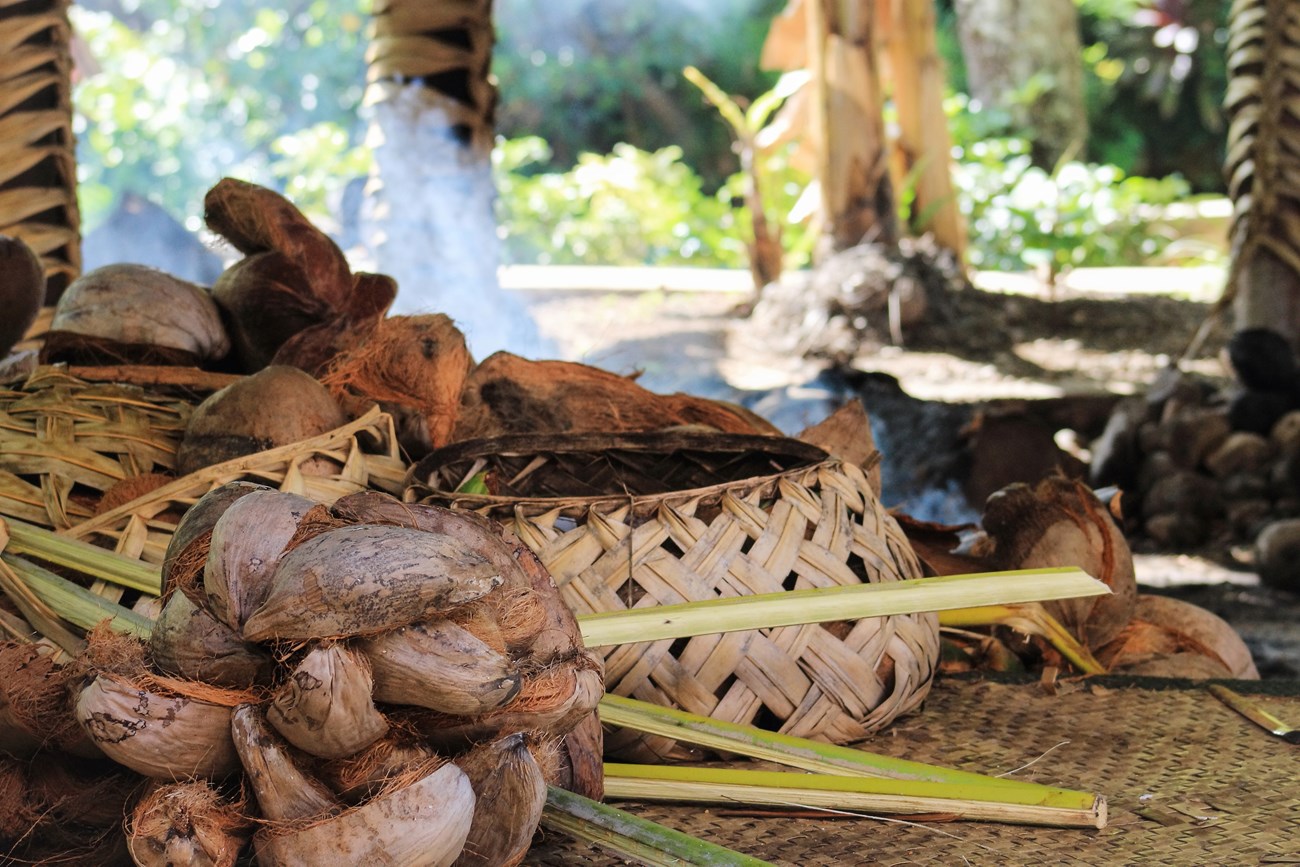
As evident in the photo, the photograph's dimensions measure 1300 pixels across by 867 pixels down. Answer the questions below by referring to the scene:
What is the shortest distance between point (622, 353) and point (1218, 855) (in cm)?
459

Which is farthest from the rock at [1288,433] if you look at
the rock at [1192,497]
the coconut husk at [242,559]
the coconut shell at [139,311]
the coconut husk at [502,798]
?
the coconut husk at [242,559]

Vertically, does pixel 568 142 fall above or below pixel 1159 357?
above

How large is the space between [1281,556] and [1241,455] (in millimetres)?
863

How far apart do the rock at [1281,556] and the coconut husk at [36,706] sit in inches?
125

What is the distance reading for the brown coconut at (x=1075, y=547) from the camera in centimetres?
173

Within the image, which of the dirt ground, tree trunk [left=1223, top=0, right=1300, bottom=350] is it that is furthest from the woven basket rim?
tree trunk [left=1223, top=0, right=1300, bottom=350]

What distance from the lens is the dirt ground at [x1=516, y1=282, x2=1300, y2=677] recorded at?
3902 mm

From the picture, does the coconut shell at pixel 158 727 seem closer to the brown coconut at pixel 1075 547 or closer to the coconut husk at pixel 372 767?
the coconut husk at pixel 372 767

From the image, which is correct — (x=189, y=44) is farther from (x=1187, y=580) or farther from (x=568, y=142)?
(x=1187, y=580)

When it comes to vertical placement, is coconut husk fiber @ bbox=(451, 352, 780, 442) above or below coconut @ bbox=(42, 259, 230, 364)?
below

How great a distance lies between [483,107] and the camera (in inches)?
126

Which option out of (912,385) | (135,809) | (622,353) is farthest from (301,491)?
(912,385)

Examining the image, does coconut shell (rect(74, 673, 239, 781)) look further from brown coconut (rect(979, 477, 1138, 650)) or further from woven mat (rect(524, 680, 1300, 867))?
brown coconut (rect(979, 477, 1138, 650))

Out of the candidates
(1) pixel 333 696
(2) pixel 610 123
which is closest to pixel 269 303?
(1) pixel 333 696
